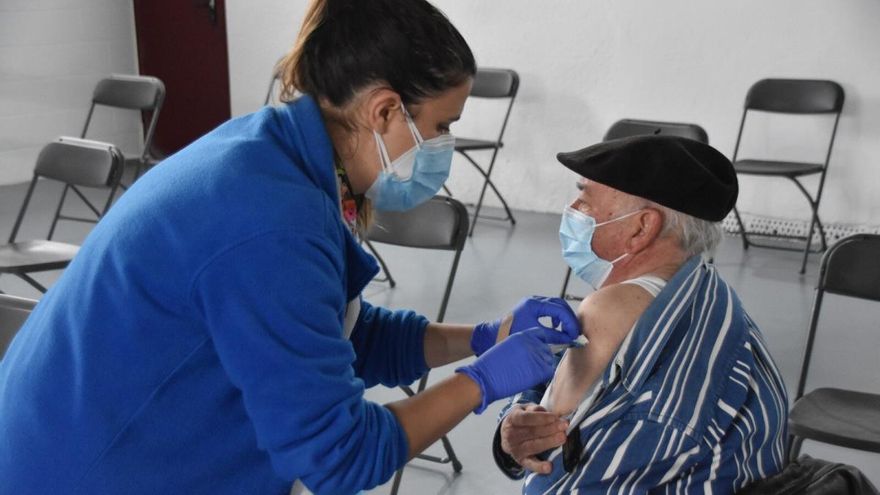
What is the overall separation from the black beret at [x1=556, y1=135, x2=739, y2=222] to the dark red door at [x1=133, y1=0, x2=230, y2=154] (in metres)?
6.26

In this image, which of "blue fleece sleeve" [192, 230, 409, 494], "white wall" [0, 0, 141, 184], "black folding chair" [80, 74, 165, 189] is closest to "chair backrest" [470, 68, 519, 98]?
"black folding chair" [80, 74, 165, 189]

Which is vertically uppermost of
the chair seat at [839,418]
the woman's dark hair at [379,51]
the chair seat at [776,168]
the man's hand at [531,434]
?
the woman's dark hair at [379,51]

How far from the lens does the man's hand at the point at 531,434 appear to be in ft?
5.23

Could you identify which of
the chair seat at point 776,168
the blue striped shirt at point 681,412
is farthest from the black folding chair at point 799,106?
the blue striped shirt at point 681,412

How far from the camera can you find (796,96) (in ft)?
17.6

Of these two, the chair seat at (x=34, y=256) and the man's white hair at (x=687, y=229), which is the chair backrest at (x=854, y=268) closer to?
the man's white hair at (x=687, y=229)

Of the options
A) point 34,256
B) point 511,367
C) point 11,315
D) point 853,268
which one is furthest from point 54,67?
point 511,367

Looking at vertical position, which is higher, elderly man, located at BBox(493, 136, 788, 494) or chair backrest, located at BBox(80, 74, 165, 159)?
elderly man, located at BBox(493, 136, 788, 494)

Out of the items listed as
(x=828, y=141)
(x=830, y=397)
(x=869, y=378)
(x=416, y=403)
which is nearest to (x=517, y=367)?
(x=416, y=403)

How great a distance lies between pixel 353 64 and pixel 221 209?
0.29 m

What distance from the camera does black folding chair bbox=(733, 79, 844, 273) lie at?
5148 mm

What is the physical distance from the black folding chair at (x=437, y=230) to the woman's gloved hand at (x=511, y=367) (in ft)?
5.03

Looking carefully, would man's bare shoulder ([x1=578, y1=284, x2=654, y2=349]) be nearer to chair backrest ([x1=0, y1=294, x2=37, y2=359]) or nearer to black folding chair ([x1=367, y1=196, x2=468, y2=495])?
chair backrest ([x1=0, y1=294, x2=37, y2=359])

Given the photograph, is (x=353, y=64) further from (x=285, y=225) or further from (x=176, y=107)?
(x=176, y=107)
